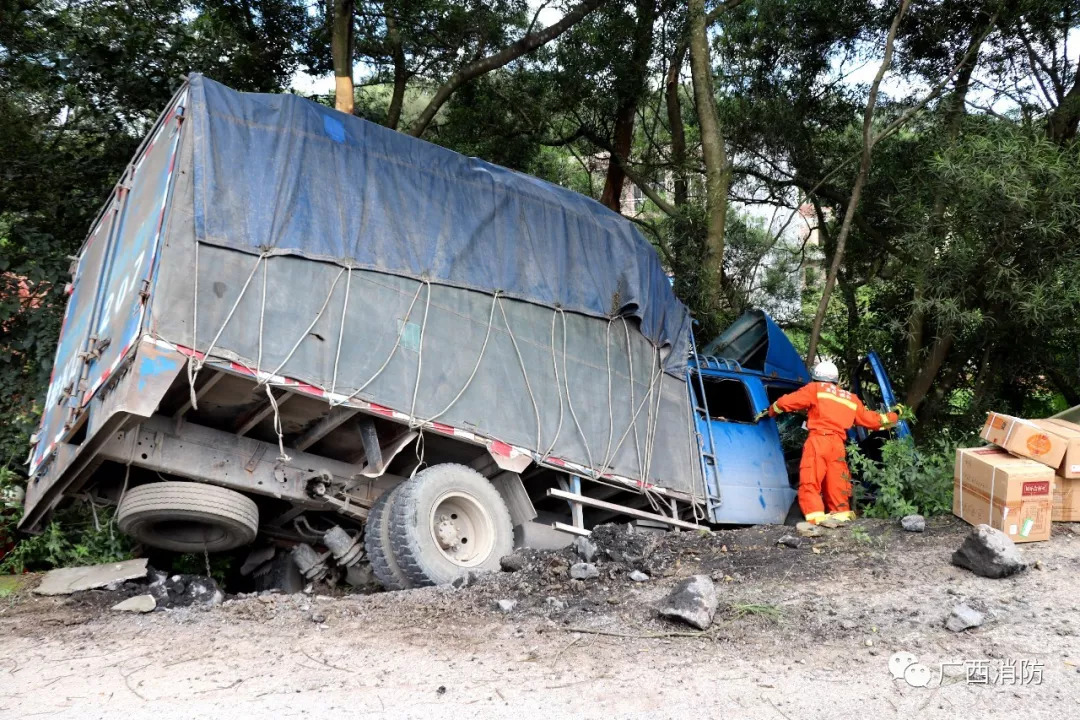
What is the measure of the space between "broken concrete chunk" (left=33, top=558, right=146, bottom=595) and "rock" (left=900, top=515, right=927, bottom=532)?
5.27m

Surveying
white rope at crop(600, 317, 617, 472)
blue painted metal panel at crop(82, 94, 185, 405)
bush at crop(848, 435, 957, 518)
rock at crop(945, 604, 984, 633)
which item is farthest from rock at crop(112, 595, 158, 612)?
bush at crop(848, 435, 957, 518)

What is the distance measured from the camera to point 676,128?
42.5 ft

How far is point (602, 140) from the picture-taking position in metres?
12.7

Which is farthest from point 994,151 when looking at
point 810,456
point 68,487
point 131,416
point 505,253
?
point 68,487

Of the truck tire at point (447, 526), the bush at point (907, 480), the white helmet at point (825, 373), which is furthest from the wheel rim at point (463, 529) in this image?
the white helmet at point (825, 373)

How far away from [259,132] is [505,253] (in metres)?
1.92

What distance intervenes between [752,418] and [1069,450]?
2.55 metres

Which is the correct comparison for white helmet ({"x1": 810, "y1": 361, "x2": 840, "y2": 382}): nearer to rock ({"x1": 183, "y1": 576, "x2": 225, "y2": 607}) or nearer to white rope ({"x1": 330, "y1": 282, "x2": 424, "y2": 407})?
white rope ({"x1": 330, "y1": 282, "x2": 424, "y2": 407})

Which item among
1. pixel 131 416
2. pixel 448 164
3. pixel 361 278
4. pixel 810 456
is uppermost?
pixel 448 164

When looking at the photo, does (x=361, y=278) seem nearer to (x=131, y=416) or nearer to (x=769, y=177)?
(x=131, y=416)

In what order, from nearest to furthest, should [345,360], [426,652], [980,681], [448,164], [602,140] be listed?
[980,681] < [426,652] < [345,360] < [448,164] < [602,140]

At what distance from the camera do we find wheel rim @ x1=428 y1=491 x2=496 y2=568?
235 inches

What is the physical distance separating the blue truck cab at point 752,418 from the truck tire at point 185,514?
3.81m

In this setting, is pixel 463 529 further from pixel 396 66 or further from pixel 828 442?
pixel 396 66
